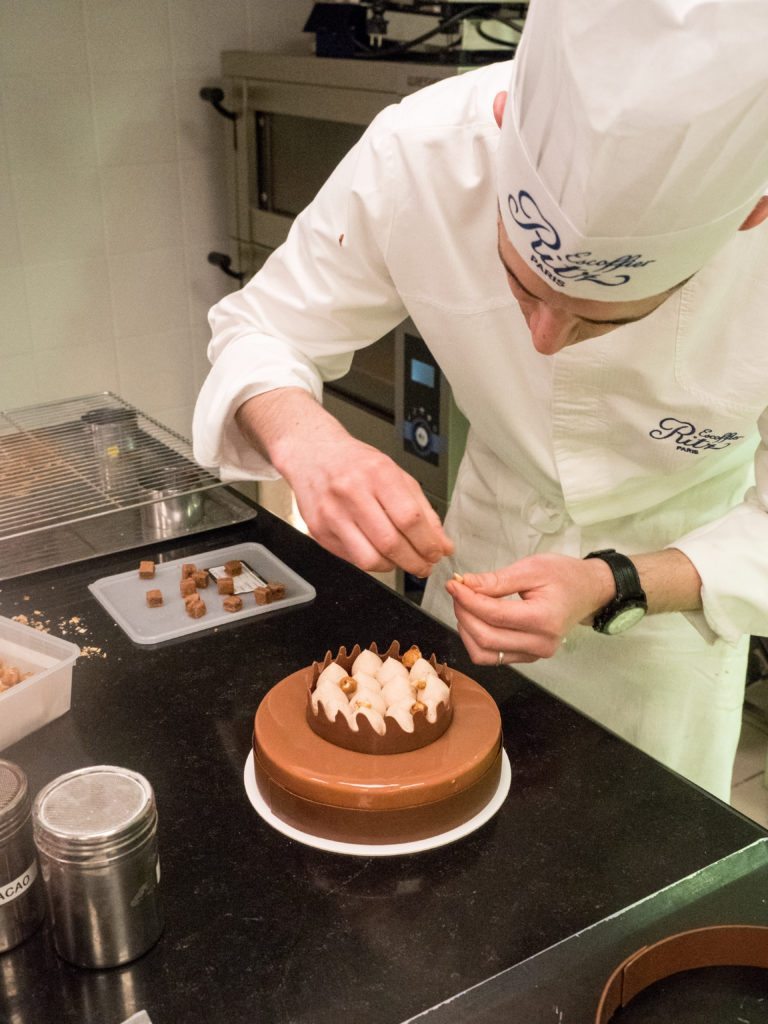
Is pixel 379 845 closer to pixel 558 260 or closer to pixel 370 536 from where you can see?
pixel 370 536

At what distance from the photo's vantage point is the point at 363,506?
109 centimetres

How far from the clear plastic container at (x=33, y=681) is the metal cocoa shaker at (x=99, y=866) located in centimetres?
26

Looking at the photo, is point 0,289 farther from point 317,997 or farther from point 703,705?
point 317,997

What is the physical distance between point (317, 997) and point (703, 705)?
84 centimetres

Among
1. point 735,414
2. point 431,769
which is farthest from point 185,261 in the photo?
point 431,769

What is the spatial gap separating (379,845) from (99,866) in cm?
29

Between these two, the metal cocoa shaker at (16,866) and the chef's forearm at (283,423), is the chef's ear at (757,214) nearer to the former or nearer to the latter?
the chef's forearm at (283,423)

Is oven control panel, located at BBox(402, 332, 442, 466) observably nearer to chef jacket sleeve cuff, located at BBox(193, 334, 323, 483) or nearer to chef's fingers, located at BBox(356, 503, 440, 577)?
chef jacket sleeve cuff, located at BBox(193, 334, 323, 483)

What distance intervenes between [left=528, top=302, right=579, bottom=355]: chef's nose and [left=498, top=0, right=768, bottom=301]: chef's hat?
46 millimetres

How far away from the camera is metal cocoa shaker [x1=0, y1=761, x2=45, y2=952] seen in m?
0.85

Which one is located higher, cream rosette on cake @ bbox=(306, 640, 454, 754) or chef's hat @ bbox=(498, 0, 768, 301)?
chef's hat @ bbox=(498, 0, 768, 301)

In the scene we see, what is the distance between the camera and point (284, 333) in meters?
1.44

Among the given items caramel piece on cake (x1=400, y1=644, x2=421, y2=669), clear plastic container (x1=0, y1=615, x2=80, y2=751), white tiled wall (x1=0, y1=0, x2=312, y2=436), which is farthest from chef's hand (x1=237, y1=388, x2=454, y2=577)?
white tiled wall (x1=0, y1=0, x2=312, y2=436)

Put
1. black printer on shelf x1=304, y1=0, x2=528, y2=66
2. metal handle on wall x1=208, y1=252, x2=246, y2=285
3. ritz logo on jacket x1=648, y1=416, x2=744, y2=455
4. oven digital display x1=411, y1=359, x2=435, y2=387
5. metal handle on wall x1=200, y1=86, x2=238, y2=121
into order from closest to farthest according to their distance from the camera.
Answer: ritz logo on jacket x1=648, y1=416, x2=744, y2=455 < black printer on shelf x1=304, y1=0, x2=528, y2=66 < oven digital display x1=411, y1=359, x2=435, y2=387 < metal handle on wall x1=200, y1=86, x2=238, y2=121 < metal handle on wall x1=208, y1=252, x2=246, y2=285
